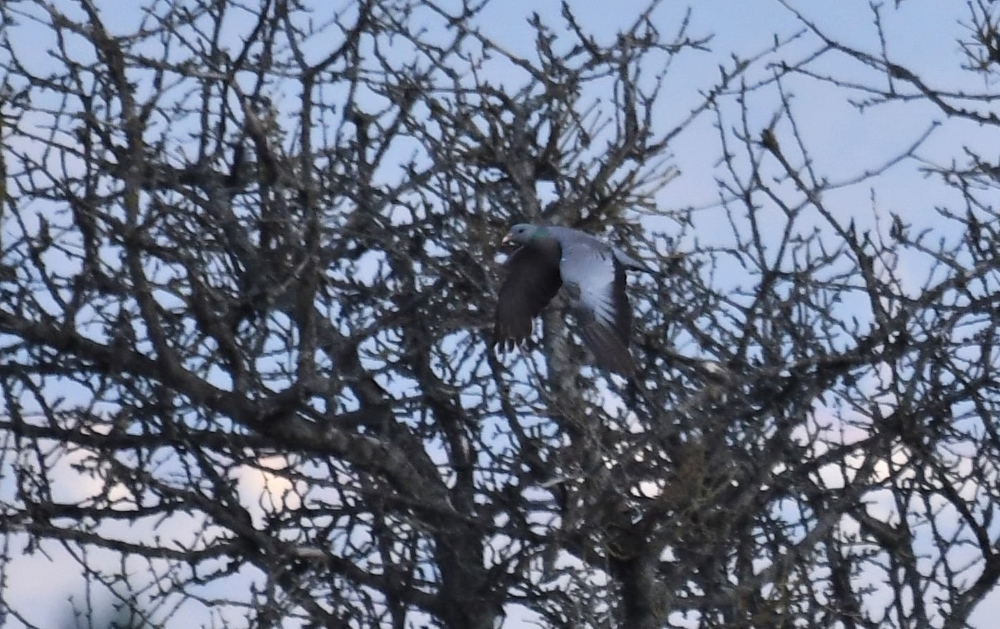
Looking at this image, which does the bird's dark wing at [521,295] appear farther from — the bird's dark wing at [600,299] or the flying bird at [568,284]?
the bird's dark wing at [600,299]

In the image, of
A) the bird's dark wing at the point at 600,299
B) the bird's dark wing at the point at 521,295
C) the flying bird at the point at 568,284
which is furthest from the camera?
the bird's dark wing at the point at 521,295

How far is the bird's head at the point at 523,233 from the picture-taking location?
585 centimetres

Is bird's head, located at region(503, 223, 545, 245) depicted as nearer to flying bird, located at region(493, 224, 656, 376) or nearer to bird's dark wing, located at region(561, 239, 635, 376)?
flying bird, located at region(493, 224, 656, 376)

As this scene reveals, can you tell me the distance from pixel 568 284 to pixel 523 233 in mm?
272

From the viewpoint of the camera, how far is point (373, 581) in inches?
252

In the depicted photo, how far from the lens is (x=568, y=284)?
5.89 m

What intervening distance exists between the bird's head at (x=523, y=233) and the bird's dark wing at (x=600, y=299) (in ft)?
0.40

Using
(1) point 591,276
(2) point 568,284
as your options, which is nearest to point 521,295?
(2) point 568,284

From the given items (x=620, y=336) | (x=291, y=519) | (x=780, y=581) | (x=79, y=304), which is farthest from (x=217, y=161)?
(x=780, y=581)

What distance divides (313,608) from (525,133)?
2.14 m

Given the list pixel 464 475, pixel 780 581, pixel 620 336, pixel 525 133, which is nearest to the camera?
pixel 780 581

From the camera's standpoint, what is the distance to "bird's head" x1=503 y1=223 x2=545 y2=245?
5.85 m

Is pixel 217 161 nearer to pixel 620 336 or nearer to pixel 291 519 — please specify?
pixel 291 519

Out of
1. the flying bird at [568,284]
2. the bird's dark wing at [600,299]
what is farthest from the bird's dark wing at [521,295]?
the bird's dark wing at [600,299]
